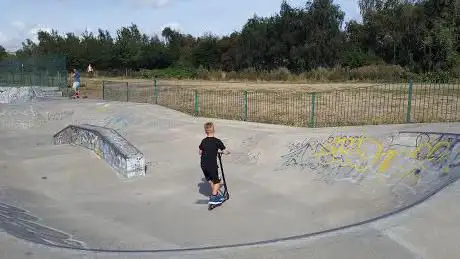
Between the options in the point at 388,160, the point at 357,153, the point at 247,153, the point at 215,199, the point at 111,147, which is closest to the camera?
the point at 215,199

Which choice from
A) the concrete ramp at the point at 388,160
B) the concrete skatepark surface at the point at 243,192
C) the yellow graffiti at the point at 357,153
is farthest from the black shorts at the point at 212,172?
the yellow graffiti at the point at 357,153

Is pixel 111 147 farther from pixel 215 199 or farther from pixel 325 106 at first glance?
pixel 325 106

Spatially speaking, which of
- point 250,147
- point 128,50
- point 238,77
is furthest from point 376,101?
point 128,50

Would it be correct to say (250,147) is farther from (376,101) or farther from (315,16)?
(315,16)

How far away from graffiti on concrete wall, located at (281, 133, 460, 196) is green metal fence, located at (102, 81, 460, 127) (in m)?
3.56

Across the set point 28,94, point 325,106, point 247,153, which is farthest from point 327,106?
point 28,94

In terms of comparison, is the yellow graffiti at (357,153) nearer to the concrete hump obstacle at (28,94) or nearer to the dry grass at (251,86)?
the dry grass at (251,86)

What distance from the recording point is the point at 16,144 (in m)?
15.6

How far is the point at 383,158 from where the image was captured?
943cm

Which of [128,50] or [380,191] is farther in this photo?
[128,50]

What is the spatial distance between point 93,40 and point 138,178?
2971 inches

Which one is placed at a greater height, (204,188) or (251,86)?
(251,86)

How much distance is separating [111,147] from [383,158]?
6.14 meters

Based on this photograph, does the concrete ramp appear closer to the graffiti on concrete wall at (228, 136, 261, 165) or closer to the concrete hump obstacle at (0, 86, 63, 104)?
the graffiti on concrete wall at (228, 136, 261, 165)
